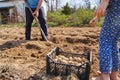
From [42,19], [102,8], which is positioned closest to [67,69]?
[102,8]

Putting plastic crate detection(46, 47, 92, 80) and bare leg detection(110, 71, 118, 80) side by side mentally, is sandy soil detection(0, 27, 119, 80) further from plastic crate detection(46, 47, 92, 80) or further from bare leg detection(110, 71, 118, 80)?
bare leg detection(110, 71, 118, 80)

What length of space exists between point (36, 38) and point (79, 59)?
2.51m

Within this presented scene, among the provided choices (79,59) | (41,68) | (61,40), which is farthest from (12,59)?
(61,40)

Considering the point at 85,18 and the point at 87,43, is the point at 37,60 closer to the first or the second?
the point at 87,43

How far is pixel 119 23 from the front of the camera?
2730 mm

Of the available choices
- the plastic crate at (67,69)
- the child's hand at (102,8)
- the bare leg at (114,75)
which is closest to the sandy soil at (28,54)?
the plastic crate at (67,69)

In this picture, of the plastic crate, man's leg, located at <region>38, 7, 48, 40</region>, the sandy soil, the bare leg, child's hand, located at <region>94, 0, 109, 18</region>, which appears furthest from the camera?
man's leg, located at <region>38, 7, 48, 40</region>

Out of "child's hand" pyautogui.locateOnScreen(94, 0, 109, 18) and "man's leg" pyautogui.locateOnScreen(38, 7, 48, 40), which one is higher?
"child's hand" pyautogui.locateOnScreen(94, 0, 109, 18)

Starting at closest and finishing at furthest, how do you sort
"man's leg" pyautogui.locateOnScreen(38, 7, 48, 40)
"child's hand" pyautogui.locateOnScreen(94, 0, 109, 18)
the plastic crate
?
"child's hand" pyautogui.locateOnScreen(94, 0, 109, 18)
the plastic crate
"man's leg" pyautogui.locateOnScreen(38, 7, 48, 40)

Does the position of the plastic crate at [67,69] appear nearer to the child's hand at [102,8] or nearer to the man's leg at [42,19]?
the child's hand at [102,8]

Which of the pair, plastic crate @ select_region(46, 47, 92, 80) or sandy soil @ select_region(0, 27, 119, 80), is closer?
plastic crate @ select_region(46, 47, 92, 80)

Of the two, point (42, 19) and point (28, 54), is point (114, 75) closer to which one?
point (28, 54)

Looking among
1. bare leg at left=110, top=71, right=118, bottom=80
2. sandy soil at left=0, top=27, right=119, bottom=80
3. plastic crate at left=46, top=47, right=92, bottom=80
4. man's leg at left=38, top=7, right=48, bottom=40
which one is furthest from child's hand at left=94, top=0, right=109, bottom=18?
man's leg at left=38, top=7, right=48, bottom=40

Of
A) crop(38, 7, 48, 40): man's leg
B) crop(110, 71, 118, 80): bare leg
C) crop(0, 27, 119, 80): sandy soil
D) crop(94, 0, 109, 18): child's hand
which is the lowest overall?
crop(0, 27, 119, 80): sandy soil
